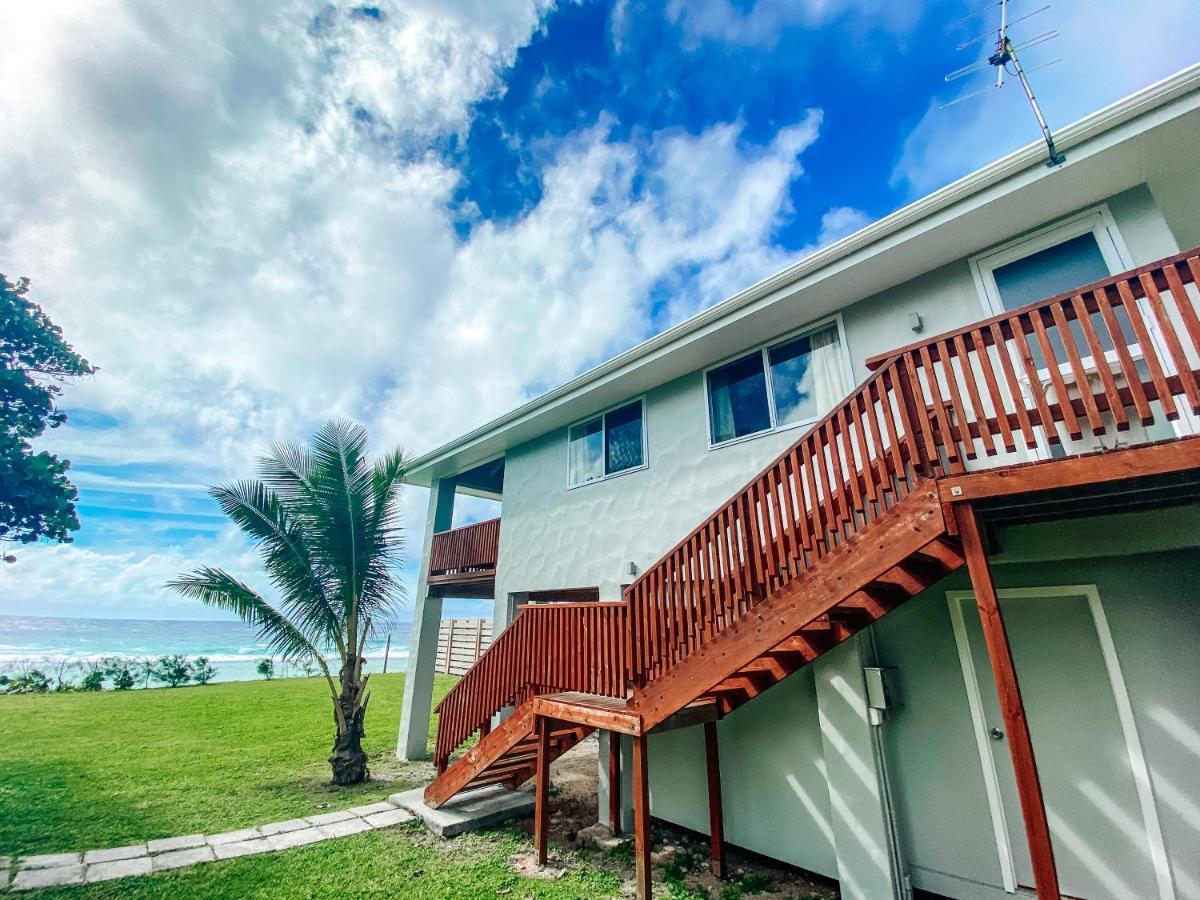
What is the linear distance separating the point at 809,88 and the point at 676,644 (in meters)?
9.79

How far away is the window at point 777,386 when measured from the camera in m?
5.84

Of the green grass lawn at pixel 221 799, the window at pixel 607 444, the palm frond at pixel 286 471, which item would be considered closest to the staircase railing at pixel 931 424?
the green grass lawn at pixel 221 799

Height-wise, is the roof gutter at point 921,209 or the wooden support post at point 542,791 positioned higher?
the roof gutter at point 921,209

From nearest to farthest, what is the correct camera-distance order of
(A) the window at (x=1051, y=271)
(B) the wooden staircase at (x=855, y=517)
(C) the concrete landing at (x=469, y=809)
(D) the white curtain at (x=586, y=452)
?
(B) the wooden staircase at (x=855, y=517), (A) the window at (x=1051, y=271), (C) the concrete landing at (x=469, y=809), (D) the white curtain at (x=586, y=452)

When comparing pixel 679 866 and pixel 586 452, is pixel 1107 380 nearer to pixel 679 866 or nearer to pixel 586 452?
pixel 679 866

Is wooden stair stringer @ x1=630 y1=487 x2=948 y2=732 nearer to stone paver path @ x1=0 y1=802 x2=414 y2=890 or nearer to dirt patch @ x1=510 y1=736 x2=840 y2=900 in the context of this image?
dirt patch @ x1=510 y1=736 x2=840 y2=900

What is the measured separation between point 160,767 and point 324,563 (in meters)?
4.42

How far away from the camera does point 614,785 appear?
6121 mm

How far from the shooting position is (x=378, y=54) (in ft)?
28.5

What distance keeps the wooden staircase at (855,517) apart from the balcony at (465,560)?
4.67 metres

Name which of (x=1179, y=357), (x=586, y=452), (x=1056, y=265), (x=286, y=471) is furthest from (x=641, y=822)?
(x=286, y=471)

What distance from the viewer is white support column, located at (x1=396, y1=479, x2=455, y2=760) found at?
10141 mm

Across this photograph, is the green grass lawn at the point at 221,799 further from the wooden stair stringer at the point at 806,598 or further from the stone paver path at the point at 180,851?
the wooden stair stringer at the point at 806,598

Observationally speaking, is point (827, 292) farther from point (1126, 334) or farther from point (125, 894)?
point (125, 894)
